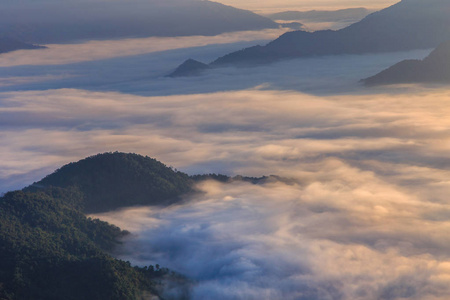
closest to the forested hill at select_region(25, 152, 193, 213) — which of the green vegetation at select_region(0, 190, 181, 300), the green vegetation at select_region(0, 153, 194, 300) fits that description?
the green vegetation at select_region(0, 153, 194, 300)

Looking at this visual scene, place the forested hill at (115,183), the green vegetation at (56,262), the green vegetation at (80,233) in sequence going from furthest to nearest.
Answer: the forested hill at (115,183) < the green vegetation at (80,233) < the green vegetation at (56,262)

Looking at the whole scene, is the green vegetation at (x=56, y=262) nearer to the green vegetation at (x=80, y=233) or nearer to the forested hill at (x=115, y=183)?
the green vegetation at (x=80, y=233)

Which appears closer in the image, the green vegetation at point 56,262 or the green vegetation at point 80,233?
the green vegetation at point 56,262

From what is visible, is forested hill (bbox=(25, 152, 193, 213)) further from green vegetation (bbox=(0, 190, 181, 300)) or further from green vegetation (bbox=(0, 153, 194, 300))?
green vegetation (bbox=(0, 190, 181, 300))

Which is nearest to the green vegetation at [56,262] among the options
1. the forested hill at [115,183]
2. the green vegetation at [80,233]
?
the green vegetation at [80,233]

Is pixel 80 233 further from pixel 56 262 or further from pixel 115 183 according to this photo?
pixel 115 183

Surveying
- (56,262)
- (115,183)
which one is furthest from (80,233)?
(115,183)
